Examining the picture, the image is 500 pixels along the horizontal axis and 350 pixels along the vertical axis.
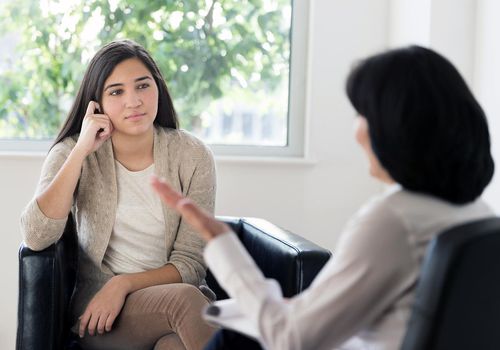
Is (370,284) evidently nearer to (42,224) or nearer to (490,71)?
(42,224)

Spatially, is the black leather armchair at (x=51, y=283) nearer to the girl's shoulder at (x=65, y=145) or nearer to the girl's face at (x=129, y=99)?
the girl's shoulder at (x=65, y=145)

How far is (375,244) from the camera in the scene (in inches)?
49.8

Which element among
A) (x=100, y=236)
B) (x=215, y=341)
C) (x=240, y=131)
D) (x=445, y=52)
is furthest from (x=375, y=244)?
(x=240, y=131)

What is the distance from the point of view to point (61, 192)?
233 cm

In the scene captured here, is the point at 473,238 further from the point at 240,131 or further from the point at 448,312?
the point at 240,131

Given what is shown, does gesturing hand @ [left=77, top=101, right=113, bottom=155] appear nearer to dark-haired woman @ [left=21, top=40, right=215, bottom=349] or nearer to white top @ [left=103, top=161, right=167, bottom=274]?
dark-haired woman @ [left=21, top=40, right=215, bottom=349]

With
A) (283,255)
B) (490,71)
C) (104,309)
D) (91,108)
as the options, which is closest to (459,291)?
(283,255)

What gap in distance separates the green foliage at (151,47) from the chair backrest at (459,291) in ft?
7.89

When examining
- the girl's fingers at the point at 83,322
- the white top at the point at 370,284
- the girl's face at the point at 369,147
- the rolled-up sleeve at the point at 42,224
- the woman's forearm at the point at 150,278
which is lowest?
the girl's fingers at the point at 83,322

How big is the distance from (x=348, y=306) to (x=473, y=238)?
227mm

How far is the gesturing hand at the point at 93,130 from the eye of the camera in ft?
7.89

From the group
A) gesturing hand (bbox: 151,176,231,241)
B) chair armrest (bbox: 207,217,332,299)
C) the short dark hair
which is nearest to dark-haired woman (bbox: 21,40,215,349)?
chair armrest (bbox: 207,217,332,299)

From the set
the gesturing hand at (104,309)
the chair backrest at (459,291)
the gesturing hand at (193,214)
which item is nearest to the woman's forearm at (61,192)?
the gesturing hand at (104,309)

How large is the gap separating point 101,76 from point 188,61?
1.07 metres
